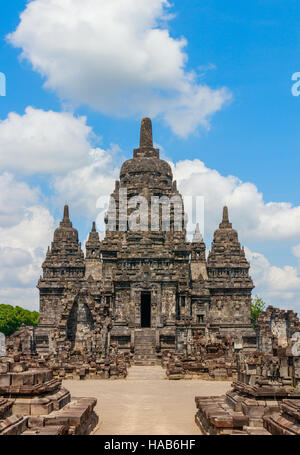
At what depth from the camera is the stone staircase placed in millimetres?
30066

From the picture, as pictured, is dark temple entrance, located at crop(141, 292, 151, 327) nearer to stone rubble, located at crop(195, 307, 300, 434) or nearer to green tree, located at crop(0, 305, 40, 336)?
green tree, located at crop(0, 305, 40, 336)

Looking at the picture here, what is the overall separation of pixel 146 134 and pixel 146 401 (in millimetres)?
38059

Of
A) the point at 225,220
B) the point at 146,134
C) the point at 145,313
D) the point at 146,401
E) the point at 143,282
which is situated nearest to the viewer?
the point at 146,401

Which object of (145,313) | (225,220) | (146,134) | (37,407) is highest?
(146,134)

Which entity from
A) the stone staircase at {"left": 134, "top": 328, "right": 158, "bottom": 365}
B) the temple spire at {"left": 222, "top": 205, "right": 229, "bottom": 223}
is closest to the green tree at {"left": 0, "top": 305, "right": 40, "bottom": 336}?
the temple spire at {"left": 222, "top": 205, "right": 229, "bottom": 223}

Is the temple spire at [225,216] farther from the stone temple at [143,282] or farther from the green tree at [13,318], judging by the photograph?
the green tree at [13,318]

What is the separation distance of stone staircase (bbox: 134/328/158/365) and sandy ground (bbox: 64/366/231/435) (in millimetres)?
3257

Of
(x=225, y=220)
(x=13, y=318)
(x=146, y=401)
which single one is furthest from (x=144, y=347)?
(x=13, y=318)

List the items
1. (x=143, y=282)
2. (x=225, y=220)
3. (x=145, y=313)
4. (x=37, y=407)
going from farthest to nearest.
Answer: (x=225, y=220), (x=145, y=313), (x=143, y=282), (x=37, y=407)

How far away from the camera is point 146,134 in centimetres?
5162

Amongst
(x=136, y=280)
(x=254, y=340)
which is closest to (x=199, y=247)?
(x=254, y=340)

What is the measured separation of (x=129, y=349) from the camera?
31.8 metres

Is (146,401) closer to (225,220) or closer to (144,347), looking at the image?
(144,347)

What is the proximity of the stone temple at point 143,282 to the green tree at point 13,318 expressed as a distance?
33.5 ft
